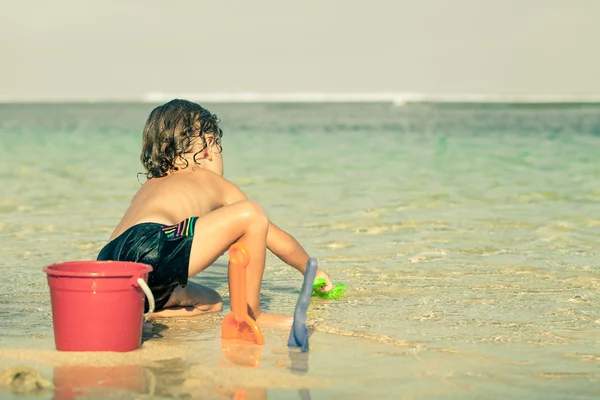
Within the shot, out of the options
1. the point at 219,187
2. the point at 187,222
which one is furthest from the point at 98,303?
the point at 219,187

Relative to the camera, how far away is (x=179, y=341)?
3.95 m

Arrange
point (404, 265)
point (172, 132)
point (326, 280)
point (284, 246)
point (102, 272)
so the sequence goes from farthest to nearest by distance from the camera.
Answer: point (404, 265) < point (326, 280) < point (284, 246) < point (172, 132) < point (102, 272)

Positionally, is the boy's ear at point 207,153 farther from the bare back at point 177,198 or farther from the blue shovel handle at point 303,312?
the blue shovel handle at point 303,312

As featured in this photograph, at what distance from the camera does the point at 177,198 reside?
407 cm

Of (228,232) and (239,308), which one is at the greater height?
(228,232)

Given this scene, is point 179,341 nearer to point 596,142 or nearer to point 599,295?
point 599,295

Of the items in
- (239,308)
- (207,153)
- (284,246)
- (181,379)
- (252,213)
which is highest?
(207,153)

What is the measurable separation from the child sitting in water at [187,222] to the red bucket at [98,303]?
24 centimetres

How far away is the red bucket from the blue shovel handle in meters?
0.57

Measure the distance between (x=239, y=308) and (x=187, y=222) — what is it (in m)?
0.40

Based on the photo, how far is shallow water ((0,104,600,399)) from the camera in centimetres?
355

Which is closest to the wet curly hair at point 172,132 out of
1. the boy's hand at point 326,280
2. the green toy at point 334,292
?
the boy's hand at point 326,280

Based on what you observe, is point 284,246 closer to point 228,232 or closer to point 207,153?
point 207,153

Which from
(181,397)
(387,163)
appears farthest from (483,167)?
(181,397)
